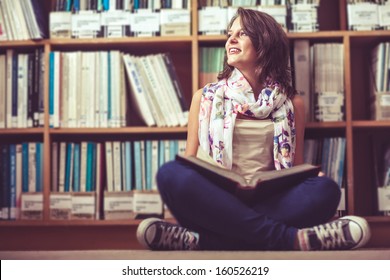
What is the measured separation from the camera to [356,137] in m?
2.42

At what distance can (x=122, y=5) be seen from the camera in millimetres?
2285

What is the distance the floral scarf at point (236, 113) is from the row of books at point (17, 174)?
801mm

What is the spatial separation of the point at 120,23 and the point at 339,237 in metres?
1.35

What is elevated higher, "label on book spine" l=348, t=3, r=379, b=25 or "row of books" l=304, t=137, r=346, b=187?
"label on book spine" l=348, t=3, r=379, b=25

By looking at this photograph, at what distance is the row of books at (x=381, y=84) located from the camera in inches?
87.1

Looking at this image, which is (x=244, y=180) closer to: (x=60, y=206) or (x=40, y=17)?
(x=60, y=206)

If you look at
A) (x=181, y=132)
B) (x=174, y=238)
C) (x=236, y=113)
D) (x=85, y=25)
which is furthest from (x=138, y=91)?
(x=174, y=238)

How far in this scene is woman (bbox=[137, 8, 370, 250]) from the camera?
4.41ft

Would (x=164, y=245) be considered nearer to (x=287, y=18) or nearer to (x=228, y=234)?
(x=228, y=234)

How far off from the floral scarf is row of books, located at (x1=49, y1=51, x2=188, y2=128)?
355 millimetres

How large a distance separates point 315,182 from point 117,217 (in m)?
1.03

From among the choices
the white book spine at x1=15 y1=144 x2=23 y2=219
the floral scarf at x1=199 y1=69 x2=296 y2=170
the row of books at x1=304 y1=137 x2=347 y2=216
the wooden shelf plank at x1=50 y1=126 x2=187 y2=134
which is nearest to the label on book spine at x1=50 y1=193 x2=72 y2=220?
the white book spine at x1=15 y1=144 x2=23 y2=219

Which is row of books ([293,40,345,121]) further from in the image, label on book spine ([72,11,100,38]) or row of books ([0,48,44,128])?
row of books ([0,48,44,128])
